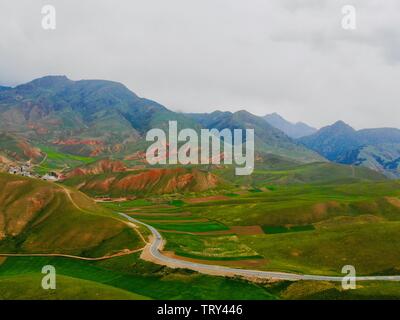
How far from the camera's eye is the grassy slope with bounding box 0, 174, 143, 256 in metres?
125

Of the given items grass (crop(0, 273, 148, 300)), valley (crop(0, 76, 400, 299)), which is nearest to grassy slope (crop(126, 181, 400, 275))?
valley (crop(0, 76, 400, 299))

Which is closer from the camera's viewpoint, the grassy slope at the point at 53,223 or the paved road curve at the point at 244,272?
the paved road curve at the point at 244,272

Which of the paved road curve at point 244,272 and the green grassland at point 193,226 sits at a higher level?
the paved road curve at point 244,272

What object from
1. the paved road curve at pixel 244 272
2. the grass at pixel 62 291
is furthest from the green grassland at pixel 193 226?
the grass at pixel 62 291

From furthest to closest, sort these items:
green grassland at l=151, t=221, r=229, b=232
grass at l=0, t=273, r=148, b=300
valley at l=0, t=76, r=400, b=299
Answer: green grassland at l=151, t=221, r=229, b=232, valley at l=0, t=76, r=400, b=299, grass at l=0, t=273, r=148, b=300

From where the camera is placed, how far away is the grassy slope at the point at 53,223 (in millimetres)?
125000

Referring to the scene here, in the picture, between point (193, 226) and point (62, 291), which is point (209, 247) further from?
point (62, 291)

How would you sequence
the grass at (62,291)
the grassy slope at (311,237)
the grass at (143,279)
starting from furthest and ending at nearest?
the grassy slope at (311,237) → the grass at (143,279) → the grass at (62,291)

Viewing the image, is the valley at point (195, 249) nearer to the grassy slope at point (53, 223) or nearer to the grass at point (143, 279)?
the grass at point (143, 279)

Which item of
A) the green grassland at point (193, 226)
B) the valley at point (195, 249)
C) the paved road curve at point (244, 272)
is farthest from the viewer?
Result: the green grassland at point (193, 226)

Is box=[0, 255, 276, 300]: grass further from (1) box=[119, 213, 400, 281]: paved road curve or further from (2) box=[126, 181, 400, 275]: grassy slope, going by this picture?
(2) box=[126, 181, 400, 275]: grassy slope

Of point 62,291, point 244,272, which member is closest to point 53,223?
point 62,291

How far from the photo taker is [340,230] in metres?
128

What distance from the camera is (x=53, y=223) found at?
142375 millimetres
